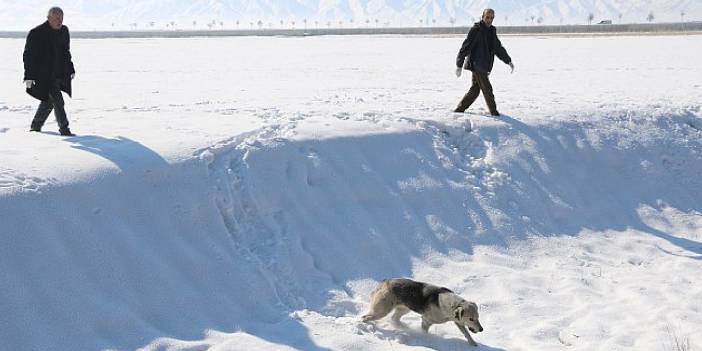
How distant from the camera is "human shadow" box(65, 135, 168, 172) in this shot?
8281mm

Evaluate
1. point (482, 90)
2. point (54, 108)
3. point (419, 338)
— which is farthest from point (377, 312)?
point (482, 90)

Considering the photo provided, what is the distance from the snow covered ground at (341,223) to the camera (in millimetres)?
6848

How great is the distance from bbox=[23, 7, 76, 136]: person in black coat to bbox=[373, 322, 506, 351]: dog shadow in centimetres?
542

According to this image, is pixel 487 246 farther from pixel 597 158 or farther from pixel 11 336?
pixel 11 336

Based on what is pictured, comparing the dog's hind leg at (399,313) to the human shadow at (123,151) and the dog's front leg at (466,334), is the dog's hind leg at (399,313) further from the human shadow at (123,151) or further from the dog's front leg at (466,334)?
the human shadow at (123,151)

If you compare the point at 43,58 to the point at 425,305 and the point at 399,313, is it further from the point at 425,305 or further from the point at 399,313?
the point at 425,305

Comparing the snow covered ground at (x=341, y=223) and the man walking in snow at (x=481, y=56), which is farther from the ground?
the man walking in snow at (x=481, y=56)

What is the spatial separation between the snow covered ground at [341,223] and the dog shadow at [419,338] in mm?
28

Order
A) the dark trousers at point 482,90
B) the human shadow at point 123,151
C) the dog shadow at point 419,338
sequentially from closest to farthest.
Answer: the dog shadow at point 419,338 → the human shadow at point 123,151 → the dark trousers at point 482,90

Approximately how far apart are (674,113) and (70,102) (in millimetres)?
12529

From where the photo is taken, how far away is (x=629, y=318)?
7605mm

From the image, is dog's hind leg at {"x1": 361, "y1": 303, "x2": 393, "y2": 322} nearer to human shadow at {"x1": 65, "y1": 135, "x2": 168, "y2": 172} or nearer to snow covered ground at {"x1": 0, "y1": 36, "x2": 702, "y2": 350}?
snow covered ground at {"x1": 0, "y1": 36, "x2": 702, "y2": 350}

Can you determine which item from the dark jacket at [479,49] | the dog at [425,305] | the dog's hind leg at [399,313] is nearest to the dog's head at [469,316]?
the dog at [425,305]

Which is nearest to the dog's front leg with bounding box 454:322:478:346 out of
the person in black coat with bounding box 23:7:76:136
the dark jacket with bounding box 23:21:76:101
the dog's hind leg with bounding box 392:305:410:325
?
the dog's hind leg with bounding box 392:305:410:325
